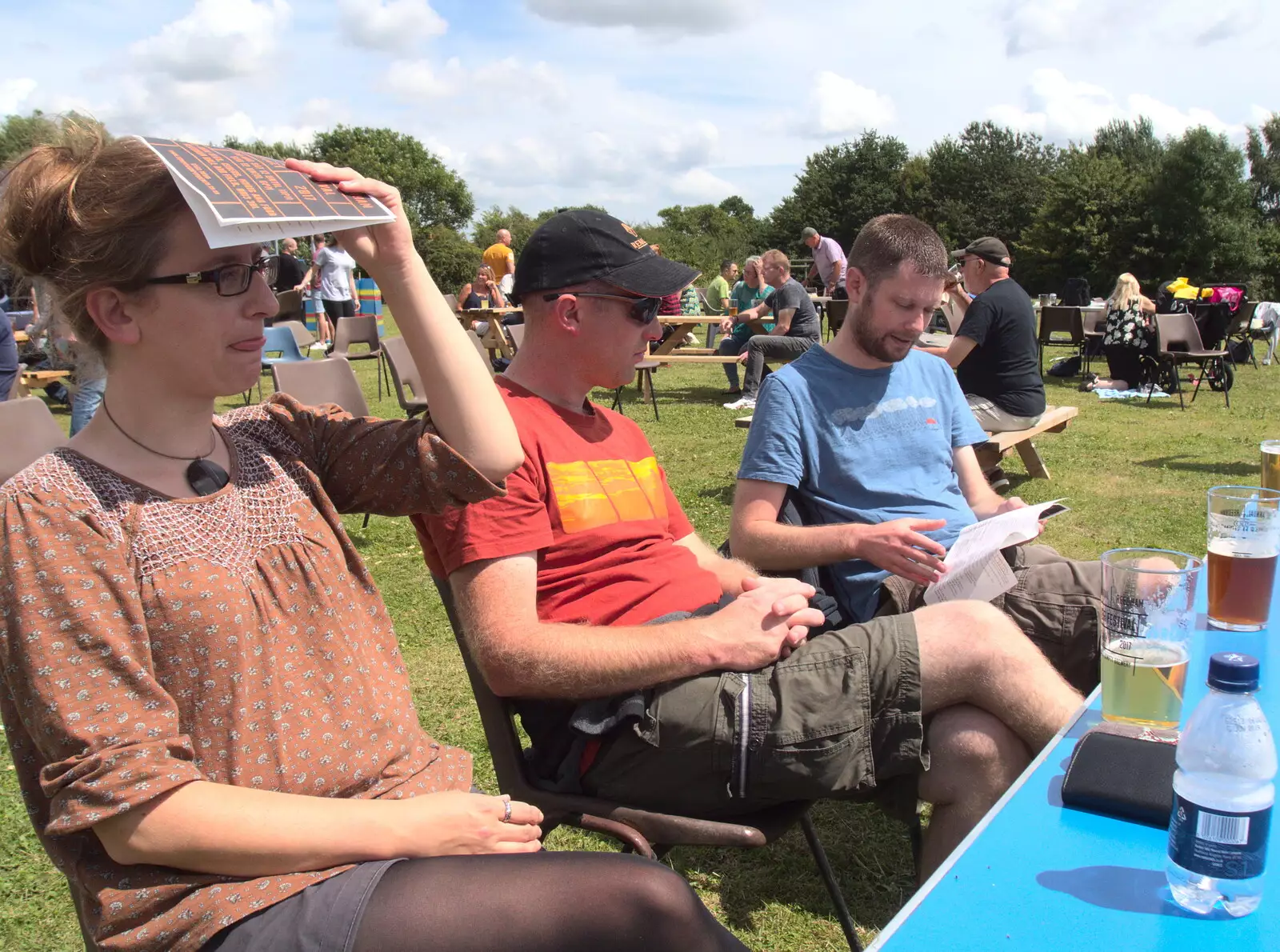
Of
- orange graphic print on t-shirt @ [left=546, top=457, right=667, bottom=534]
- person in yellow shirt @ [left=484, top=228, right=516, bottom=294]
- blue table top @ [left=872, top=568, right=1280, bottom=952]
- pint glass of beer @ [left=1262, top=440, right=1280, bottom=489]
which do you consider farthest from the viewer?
person in yellow shirt @ [left=484, top=228, right=516, bottom=294]

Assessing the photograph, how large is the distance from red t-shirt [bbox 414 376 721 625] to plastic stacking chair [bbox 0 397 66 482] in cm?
253

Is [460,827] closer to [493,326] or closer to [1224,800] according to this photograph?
[1224,800]

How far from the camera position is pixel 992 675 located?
1741mm

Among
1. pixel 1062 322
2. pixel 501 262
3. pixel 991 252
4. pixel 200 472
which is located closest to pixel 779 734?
pixel 200 472

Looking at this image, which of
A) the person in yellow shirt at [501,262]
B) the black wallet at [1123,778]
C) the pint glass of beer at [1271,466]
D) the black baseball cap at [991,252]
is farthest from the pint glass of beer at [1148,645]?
the person in yellow shirt at [501,262]

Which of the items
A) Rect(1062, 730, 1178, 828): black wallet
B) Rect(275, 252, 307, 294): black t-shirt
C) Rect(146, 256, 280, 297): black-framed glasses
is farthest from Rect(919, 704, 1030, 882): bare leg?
Rect(275, 252, 307, 294): black t-shirt

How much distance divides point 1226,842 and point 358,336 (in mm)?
11219

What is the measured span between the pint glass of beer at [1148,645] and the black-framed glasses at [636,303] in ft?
3.77

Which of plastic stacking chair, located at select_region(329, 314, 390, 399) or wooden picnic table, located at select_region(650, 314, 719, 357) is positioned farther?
wooden picnic table, located at select_region(650, 314, 719, 357)

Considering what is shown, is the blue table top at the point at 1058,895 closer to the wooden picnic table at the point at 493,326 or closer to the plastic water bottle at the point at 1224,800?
the plastic water bottle at the point at 1224,800

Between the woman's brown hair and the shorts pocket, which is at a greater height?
the woman's brown hair

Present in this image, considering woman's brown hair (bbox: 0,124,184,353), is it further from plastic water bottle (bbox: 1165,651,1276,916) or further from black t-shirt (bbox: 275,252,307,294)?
black t-shirt (bbox: 275,252,307,294)

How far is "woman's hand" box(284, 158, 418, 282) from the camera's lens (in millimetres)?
1478

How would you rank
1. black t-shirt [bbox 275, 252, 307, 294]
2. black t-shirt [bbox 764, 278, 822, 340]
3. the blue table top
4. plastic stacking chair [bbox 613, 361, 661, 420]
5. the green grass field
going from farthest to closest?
black t-shirt [bbox 275, 252, 307, 294] < black t-shirt [bbox 764, 278, 822, 340] < plastic stacking chair [bbox 613, 361, 661, 420] < the green grass field < the blue table top
